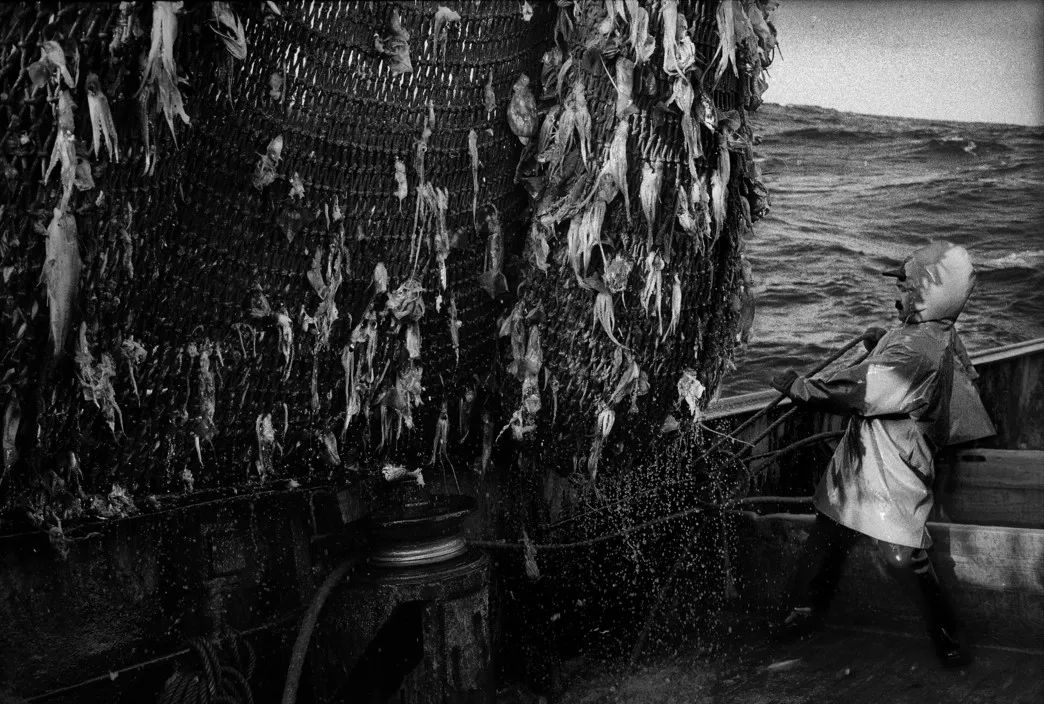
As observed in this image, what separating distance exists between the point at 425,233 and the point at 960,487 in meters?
4.01

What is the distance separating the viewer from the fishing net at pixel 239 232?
2.10 metres

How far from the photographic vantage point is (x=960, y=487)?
5.42m

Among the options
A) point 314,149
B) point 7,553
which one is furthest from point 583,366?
point 7,553

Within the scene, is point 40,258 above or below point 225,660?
above

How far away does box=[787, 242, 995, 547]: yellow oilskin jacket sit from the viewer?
437 cm

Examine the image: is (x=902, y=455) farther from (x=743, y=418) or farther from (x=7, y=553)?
(x=7, y=553)

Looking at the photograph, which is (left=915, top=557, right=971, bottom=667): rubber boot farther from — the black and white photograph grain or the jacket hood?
the jacket hood

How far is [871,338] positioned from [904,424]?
78 cm

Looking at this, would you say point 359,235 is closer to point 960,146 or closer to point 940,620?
point 940,620

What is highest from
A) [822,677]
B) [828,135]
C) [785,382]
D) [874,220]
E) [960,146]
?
[828,135]

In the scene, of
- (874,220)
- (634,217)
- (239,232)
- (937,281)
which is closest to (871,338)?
(937,281)

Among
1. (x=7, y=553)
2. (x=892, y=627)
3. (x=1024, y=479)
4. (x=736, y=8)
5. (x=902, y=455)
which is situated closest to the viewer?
(x=7, y=553)

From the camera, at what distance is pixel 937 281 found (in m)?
4.44

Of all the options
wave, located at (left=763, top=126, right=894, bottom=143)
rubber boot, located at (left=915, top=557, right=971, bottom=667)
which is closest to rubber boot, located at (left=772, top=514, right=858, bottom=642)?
rubber boot, located at (left=915, top=557, right=971, bottom=667)
